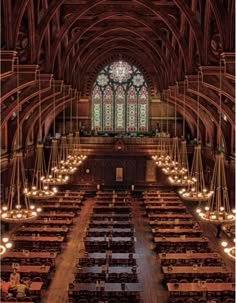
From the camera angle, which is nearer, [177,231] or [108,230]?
[177,231]

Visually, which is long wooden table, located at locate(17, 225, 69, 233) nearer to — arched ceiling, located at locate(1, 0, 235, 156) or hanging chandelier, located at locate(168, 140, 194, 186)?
arched ceiling, located at locate(1, 0, 235, 156)

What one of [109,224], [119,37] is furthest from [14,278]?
[119,37]

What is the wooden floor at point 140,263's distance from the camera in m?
17.8

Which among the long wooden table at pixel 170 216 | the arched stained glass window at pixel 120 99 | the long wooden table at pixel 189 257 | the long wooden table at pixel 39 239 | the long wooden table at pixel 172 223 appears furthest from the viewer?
the arched stained glass window at pixel 120 99

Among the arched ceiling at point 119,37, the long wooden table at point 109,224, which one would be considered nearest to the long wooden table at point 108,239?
the long wooden table at point 109,224

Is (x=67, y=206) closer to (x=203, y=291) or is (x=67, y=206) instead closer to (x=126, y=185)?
(x=126, y=185)

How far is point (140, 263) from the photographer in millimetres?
21547

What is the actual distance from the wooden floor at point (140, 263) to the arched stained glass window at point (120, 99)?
52.3 ft

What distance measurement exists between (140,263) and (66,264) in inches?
132

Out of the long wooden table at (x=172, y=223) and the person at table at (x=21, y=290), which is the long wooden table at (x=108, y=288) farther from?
the long wooden table at (x=172, y=223)

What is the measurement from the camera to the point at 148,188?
4022 cm

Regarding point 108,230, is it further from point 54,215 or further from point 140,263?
point 54,215

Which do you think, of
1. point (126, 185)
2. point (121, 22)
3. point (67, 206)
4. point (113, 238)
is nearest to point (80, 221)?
point (67, 206)

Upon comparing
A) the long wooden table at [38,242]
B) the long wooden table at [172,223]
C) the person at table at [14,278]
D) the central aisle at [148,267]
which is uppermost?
the person at table at [14,278]
